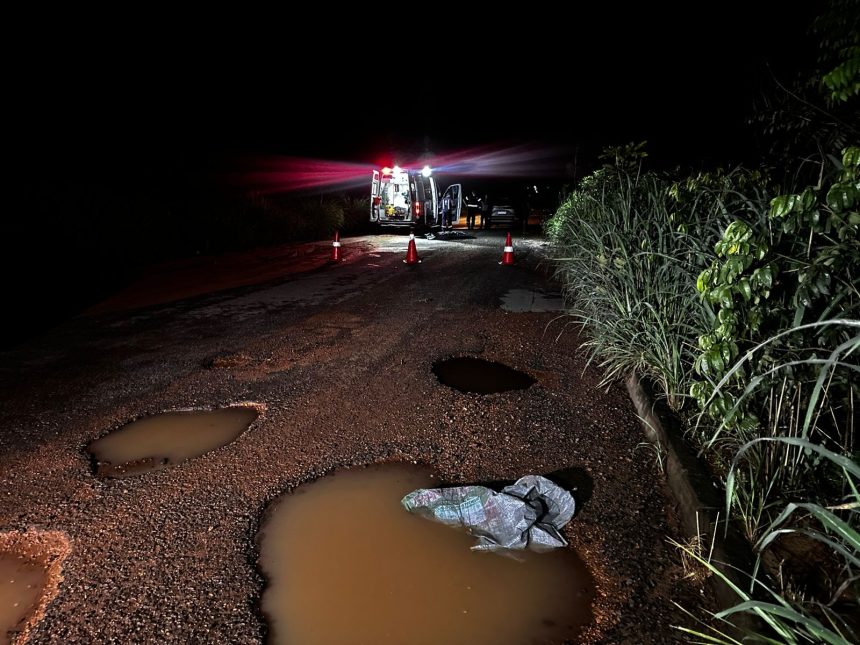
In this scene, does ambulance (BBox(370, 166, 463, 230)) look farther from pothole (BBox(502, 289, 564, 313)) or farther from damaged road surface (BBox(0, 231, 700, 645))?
damaged road surface (BBox(0, 231, 700, 645))

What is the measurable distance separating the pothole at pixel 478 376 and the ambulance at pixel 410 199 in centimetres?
1415

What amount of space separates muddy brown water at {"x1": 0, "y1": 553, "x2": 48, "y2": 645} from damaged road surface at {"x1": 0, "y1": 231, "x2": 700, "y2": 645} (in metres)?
0.09

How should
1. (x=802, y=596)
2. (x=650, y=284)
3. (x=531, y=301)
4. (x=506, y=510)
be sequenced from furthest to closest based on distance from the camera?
(x=531, y=301), (x=650, y=284), (x=506, y=510), (x=802, y=596)

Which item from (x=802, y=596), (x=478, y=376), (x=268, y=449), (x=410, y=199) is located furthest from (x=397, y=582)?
(x=410, y=199)

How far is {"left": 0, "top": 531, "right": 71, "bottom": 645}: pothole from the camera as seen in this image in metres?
2.23

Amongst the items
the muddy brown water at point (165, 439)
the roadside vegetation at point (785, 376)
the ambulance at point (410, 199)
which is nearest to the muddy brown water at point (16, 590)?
the muddy brown water at point (165, 439)

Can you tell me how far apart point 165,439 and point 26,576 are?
55.9 inches

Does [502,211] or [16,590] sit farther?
[502,211]

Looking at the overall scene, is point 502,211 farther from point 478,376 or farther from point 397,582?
point 397,582

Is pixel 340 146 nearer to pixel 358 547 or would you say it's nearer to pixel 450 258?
pixel 450 258

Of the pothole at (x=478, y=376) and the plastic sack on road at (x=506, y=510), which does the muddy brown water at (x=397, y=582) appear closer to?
the plastic sack on road at (x=506, y=510)

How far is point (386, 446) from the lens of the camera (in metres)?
3.70

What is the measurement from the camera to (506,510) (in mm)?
2830

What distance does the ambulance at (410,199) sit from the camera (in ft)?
63.5
